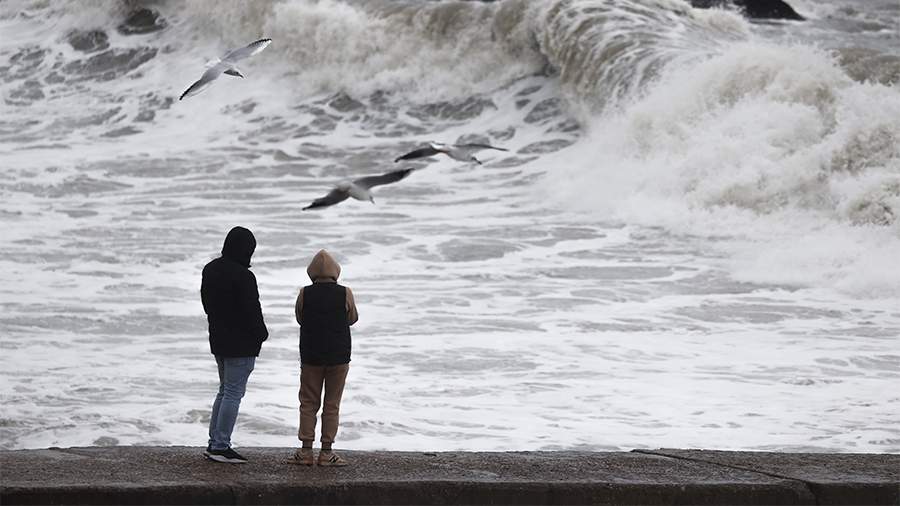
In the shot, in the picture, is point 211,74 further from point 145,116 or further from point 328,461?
point 145,116

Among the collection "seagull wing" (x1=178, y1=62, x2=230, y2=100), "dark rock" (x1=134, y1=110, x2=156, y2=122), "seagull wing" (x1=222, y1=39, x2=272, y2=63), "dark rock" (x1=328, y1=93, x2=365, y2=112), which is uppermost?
"seagull wing" (x1=222, y1=39, x2=272, y2=63)

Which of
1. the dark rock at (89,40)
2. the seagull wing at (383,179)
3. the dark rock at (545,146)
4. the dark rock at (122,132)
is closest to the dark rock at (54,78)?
the dark rock at (89,40)

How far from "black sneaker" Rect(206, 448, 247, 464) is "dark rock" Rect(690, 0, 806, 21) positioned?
926 inches

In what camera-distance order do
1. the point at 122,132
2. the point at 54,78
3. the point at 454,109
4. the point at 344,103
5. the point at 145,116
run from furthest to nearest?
the point at 54,78
the point at 344,103
the point at 145,116
the point at 454,109
the point at 122,132

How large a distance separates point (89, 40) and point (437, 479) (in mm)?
27786

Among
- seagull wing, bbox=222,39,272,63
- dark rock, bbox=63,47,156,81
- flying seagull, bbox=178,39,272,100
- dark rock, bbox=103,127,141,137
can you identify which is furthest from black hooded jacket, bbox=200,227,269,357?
dark rock, bbox=63,47,156,81

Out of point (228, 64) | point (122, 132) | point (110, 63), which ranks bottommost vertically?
point (122, 132)

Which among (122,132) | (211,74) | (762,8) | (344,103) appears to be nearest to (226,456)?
(211,74)

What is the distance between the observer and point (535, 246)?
16516 mm

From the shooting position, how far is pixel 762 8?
30.4m

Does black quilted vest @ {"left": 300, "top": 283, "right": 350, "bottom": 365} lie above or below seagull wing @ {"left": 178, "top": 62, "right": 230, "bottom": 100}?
below

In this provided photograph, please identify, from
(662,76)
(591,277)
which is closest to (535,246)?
(591,277)

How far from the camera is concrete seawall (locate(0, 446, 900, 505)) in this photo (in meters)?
5.61

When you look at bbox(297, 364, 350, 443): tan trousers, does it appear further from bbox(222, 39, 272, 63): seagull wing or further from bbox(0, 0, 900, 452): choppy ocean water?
bbox(0, 0, 900, 452): choppy ocean water
